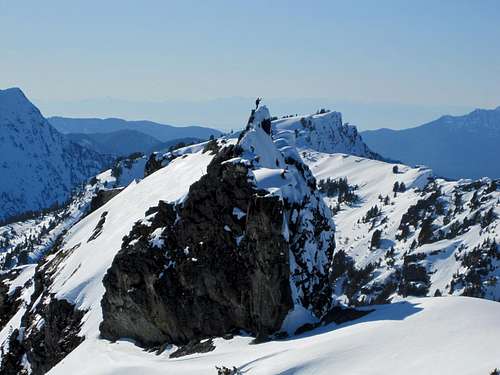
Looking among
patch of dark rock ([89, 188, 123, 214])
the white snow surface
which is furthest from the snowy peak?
patch of dark rock ([89, 188, 123, 214])

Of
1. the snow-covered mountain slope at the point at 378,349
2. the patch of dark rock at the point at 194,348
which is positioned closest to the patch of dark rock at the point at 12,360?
the snow-covered mountain slope at the point at 378,349

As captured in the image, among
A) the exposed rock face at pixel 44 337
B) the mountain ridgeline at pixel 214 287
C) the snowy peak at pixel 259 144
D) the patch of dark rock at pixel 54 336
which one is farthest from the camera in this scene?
the exposed rock face at pixel 44 337

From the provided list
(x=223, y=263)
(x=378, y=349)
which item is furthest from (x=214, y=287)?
(x=378, y=349)

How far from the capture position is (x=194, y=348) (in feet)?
176

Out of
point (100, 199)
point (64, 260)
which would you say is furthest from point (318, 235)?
point (100, 199)

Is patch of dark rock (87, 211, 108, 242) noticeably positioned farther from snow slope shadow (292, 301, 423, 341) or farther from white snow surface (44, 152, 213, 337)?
snow slope shadow (292, 301, 423, 341)

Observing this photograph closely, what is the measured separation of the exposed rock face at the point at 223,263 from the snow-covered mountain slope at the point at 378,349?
3.69 metres

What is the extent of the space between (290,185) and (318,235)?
8337mm

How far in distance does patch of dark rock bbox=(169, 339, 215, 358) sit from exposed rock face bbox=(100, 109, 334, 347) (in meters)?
1.63

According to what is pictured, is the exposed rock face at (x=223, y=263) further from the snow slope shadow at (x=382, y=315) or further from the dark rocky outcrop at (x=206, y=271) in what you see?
the snow slope shadow at (x=382, y=315)

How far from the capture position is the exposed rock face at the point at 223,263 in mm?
53312

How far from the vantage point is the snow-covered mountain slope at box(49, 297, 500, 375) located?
37531 millimetres

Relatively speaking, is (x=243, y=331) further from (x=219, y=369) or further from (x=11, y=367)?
(x=11, y=367)

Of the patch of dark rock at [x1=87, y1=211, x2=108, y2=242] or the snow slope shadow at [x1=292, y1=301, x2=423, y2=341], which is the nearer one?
the snow slope shadow at [x1=292, y1=301, x2=423, y2=341]
